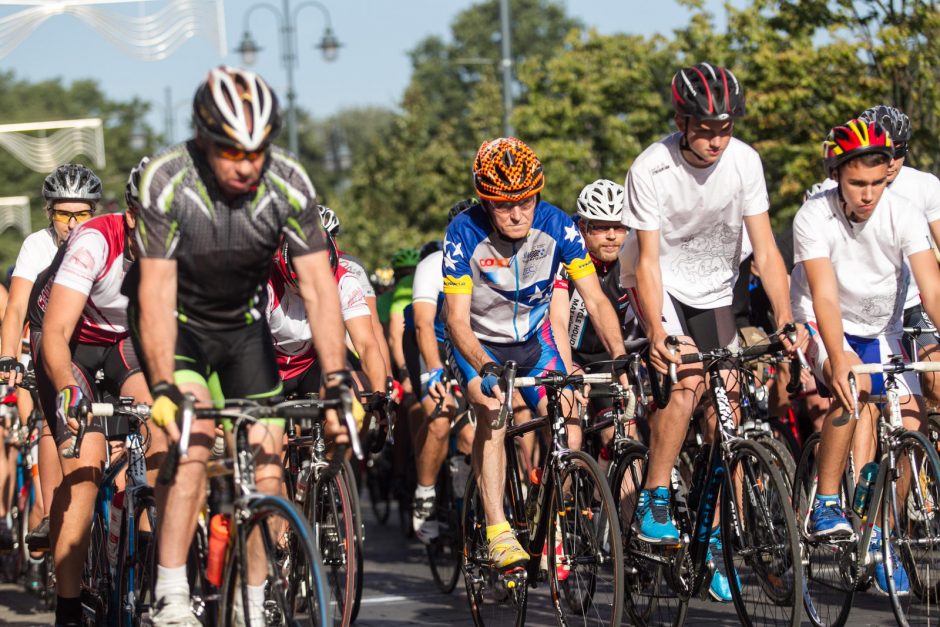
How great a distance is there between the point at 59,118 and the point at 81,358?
104829mm

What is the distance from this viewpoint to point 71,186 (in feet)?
29.4

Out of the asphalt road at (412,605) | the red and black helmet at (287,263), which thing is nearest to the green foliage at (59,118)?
the asphalt road at (412,605)

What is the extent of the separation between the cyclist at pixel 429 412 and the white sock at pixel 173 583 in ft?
12.9

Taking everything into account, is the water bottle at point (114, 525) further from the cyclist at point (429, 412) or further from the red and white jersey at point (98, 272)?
the cyclist at point (429, 412)

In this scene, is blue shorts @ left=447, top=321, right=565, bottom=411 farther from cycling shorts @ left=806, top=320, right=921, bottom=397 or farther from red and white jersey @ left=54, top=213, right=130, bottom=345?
red and white jersey @ left=54, top=213, right=130, bottom=345

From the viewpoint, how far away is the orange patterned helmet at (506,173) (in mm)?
7316

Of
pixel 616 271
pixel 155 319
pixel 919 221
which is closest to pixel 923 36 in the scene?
pixel 616 271

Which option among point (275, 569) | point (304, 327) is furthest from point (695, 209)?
point (275, 569)

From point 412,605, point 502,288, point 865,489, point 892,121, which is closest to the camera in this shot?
point 865,489

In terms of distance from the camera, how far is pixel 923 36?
66.8ft

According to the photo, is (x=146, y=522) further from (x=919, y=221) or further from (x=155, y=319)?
(x=919, y=221)

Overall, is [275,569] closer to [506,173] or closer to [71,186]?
[506,173]

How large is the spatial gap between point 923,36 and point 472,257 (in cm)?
1451

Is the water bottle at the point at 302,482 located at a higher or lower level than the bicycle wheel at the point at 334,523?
higher
